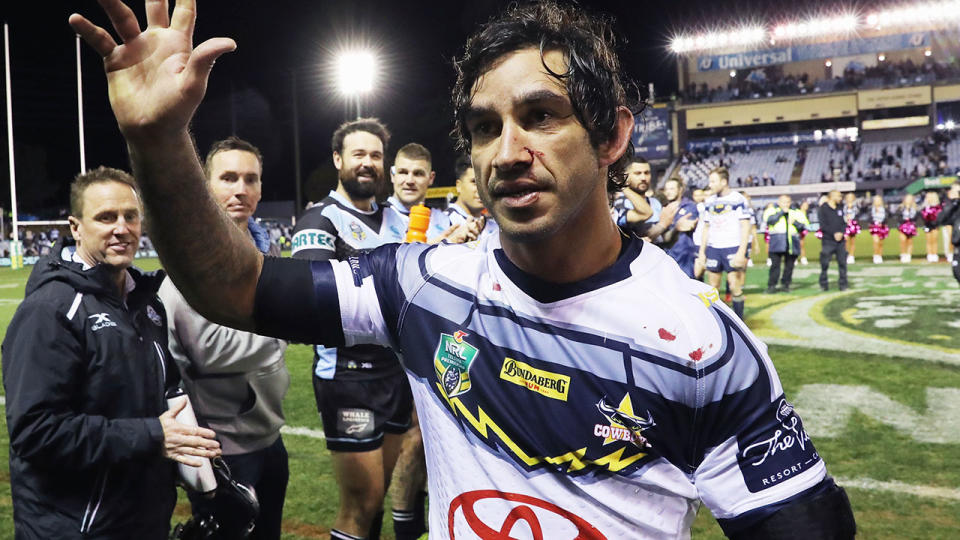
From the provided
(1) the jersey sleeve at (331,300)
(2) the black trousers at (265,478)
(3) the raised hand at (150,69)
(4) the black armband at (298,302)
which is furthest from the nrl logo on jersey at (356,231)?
(3) the raised hand at (150,69)

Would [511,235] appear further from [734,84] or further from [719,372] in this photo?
[734,84]

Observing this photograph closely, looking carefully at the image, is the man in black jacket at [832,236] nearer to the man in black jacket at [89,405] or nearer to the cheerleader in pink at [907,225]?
the cheerleader in pink at [907,225]

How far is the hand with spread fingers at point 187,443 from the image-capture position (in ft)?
8.79

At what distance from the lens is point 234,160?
3.88 m

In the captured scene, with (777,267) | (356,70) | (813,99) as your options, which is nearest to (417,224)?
(777,267)

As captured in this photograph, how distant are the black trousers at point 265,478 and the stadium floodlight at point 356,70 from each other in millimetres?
16994

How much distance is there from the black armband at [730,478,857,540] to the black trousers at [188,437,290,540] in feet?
8.89

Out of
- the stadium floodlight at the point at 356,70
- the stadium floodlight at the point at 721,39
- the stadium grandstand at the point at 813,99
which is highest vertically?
the stadium floodlight at the point at 721,39

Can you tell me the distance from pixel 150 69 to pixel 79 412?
6.03ft

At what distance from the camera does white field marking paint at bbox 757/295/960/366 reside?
348 inches

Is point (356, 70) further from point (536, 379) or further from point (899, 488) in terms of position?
point (536, 379)

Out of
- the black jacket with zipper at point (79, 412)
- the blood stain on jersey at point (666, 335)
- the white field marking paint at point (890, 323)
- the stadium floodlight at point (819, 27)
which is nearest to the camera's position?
the blood stain on jersey at point (666, 335)

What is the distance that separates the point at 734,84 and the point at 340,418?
225ft

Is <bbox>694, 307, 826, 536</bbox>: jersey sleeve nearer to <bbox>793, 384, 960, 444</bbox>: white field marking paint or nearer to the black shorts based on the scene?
the black shorts
